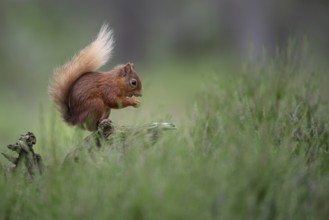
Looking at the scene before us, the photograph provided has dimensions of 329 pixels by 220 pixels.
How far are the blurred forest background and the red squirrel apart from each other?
1058 cm

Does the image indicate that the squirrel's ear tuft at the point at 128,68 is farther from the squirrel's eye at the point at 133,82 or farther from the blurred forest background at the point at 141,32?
the blurred forest background at the point at 141,32

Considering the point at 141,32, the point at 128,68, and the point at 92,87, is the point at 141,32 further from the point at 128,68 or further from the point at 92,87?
the point at 92,87

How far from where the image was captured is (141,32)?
2612 centimetres

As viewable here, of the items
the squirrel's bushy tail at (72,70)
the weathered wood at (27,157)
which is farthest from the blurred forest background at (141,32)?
the weathered wood at (27,157)

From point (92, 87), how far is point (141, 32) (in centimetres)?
2168

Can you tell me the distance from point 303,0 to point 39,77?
7304 mm

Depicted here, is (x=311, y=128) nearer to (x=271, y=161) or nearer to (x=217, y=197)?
(x=271, y=161)

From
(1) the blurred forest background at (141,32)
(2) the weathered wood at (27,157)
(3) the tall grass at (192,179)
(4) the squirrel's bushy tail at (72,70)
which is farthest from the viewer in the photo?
(1) the blurred forest background at (141,32)

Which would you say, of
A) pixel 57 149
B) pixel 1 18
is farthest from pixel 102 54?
pixel 1 18

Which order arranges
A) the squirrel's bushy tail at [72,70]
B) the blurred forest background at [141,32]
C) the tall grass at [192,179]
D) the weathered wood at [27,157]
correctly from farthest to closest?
1. the blurred forest background at [141,32]
2. the squirrel's bushy tail at [72,70]
3. the weathered wood at [27,157]
4. the tall grass at [192,179]

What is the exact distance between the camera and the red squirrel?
457cm

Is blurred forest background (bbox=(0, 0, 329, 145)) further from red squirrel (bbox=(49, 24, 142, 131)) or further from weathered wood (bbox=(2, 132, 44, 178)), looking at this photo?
weathered wood (bbox=(2, 132, 44, 178))

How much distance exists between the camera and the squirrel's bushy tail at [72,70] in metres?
4.68

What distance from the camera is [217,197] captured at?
3490mm
